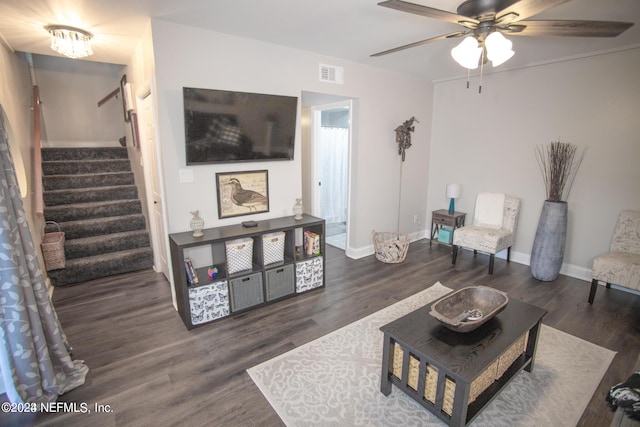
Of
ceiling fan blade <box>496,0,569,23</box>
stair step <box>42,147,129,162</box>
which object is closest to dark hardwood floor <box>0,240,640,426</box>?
stair step <box>42,147,129,162</box>

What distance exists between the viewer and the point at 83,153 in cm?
465

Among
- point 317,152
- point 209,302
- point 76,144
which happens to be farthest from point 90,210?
point 317,152

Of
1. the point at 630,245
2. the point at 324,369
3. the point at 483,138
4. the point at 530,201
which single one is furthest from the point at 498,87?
the point at 324,369

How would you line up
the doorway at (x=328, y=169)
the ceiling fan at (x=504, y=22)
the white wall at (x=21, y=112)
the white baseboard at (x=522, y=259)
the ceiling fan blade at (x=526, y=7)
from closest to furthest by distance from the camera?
the ceiling fan blade at (x=526, y=7) < the ceiling fan at (x=504, y=22) < the white wall at (x=21, y=112) < the white baseboard at (x=522, y=259) < the doorway at (x=328, y=169)

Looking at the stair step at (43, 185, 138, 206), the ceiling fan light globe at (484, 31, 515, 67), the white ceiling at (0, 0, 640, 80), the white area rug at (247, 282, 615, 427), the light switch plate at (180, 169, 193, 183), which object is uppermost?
the white ceiling at (0, 0, 640, 80)

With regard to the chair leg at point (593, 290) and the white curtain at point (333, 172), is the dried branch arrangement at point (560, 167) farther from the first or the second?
the white curtain at point (333, 172)

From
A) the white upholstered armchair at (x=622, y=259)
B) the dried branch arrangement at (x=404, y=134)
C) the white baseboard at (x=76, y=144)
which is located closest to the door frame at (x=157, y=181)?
the white baseboard at (x=76, y=144)

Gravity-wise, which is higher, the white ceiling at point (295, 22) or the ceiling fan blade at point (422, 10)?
the white ceiling at point (295, 22)

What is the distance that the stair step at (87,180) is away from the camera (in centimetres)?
416

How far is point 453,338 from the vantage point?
1.80m

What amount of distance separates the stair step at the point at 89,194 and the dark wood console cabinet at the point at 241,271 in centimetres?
227

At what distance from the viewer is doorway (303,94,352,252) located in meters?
4.84

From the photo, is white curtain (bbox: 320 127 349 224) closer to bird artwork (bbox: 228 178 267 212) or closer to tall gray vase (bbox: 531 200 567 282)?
bird artwork (bbox: 228 178 267 212)

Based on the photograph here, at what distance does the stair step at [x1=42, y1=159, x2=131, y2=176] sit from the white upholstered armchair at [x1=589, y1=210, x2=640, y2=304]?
20.2 ft
